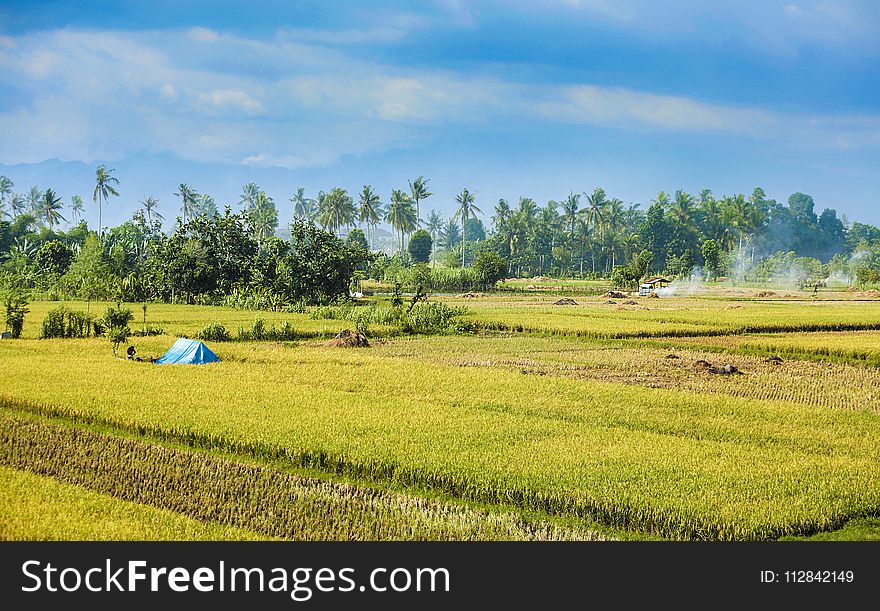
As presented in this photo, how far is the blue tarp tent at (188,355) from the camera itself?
18.6 meters

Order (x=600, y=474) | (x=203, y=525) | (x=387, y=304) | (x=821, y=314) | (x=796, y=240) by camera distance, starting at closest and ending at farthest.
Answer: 1. (x=203, y=525)
2. (x=600, y=474)
3. (x=821, y=314)
4. (x=387, y=304)
5. (x=796, y=240)

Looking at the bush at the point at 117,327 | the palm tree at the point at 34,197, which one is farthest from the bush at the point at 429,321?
the palm tree at the point at 34,197

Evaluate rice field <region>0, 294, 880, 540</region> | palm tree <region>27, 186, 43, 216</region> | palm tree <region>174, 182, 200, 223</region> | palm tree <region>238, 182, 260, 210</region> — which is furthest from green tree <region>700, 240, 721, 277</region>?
palm tree <region>27, 186, 43, 216</region>

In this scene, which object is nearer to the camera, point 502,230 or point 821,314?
point 821,314

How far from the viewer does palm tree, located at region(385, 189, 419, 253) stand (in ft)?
277

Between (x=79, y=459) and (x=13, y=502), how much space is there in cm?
191

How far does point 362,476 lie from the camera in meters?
9.64

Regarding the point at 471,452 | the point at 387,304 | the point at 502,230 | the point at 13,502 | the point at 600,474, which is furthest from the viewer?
the point at 502,230

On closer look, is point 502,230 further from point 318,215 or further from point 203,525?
point 203,525

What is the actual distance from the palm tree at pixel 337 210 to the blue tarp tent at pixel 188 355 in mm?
62305

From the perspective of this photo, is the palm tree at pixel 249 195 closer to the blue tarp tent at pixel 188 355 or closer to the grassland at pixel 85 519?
the blue tarp tent at pixel 188 355

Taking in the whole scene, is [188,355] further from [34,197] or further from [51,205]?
[34,197]

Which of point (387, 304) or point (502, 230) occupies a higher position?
point (502, 230)
